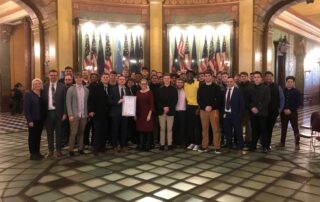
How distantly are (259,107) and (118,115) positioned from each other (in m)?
2.78

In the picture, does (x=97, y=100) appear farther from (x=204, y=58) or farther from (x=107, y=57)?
(x=204, y=58)

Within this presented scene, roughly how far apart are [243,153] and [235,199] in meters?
2.45

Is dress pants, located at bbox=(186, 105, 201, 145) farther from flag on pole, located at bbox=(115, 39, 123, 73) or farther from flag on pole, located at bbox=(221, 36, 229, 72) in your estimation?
flag on pole, located at bbox=(115, 39, 123, 73)

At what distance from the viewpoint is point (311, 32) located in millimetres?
16594

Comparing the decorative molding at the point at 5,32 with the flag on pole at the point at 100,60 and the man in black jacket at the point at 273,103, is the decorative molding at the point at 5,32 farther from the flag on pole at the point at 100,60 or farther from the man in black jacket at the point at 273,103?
the man in black jacket at the point at 273,103

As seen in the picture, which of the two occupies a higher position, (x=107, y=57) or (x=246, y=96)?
(x=107, y=57)

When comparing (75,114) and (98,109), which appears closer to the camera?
(75,114)

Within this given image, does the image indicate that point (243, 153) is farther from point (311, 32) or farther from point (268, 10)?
point (311, 32)

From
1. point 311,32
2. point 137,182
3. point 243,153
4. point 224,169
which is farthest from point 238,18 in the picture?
point 311,32

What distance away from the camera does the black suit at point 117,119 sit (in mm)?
6207

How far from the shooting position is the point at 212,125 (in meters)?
6.37

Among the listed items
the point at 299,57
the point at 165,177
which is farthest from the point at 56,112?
the point at 299,57

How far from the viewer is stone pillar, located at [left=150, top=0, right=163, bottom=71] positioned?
34.3ft

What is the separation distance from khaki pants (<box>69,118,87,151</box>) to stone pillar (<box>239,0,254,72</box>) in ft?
18.9
